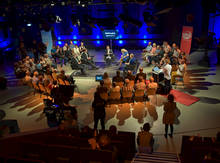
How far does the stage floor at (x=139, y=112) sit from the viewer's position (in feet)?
21.3

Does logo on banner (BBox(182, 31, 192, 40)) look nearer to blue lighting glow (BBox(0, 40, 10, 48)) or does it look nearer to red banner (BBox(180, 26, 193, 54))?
red banner (BBox(180, 26, 193, 54))

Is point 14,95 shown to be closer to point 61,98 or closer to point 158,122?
point 61,98

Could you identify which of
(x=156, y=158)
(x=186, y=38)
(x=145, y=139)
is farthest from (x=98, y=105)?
(x=186, y=38)

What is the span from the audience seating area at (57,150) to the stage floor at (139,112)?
5.45 ft

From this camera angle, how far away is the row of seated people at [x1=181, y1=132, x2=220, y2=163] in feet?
12.1

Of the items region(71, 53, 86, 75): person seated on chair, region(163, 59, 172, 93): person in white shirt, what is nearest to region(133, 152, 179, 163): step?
region(163, 59, 172, 93): person in white shirt

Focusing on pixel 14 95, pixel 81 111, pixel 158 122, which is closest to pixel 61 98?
pixel 81 111

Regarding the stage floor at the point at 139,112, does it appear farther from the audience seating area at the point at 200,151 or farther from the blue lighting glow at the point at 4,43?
the blue lighting glow at the point at 4,43

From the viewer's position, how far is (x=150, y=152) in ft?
17.3

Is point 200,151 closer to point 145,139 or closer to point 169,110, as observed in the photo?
point 145,139

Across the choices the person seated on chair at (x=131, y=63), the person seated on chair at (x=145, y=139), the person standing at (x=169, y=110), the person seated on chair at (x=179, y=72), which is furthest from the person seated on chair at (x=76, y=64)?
the person seated on chair at (x=145, y=139)

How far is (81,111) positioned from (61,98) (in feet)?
3.67

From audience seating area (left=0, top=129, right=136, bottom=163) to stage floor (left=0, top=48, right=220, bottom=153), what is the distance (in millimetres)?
1662

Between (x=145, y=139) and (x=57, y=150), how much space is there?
7.01 feet
